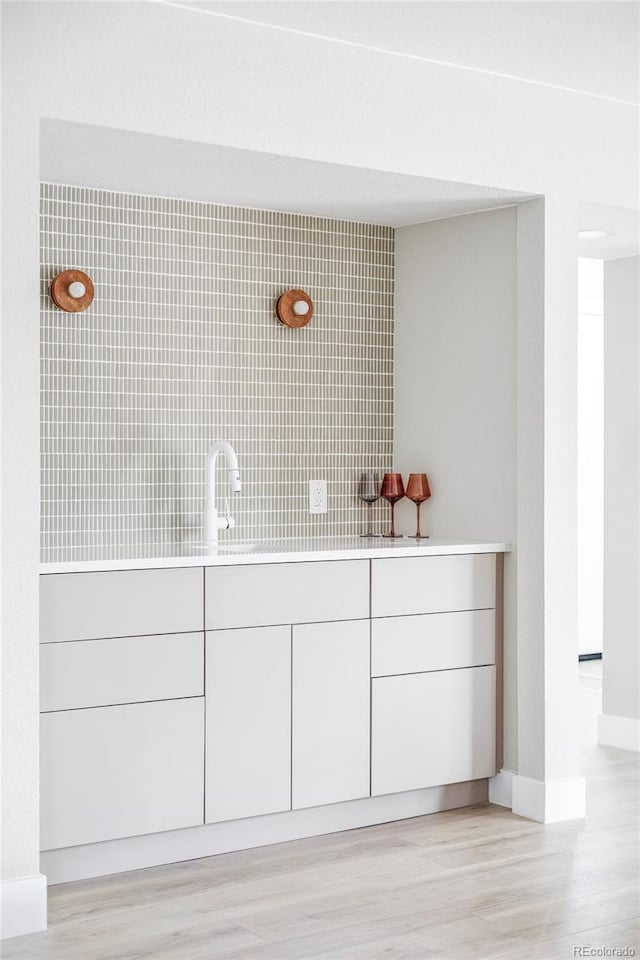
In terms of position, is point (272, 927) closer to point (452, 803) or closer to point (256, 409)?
point (452, 803)

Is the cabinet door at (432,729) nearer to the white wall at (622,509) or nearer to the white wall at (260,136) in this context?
the white wall at (260,136)

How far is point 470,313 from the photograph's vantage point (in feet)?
14.5

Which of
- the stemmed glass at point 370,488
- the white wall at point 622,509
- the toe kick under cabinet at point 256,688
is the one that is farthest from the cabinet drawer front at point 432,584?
the white wall at point 622,509

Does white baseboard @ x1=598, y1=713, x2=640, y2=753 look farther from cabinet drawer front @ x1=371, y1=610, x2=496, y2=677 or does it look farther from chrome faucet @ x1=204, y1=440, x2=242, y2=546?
chrome faucet @ x1=204, y1=440, x2=242, y2=546

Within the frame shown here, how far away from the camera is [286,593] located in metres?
3.82

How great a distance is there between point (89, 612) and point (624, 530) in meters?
2.76

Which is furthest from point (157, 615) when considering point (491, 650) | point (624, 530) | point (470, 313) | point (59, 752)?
point (624, 530)

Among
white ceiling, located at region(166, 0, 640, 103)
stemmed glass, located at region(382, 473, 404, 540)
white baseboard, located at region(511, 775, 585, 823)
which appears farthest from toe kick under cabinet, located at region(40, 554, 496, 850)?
white ceiling, located at region(166, 0, 640, 103)

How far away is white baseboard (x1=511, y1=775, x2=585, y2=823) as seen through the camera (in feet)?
13.5

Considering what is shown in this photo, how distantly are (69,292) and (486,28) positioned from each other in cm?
155

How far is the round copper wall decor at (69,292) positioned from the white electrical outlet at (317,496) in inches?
45.0

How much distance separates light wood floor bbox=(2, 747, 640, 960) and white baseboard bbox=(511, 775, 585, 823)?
0.20 feet

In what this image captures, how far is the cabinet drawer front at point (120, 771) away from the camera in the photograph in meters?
3.38

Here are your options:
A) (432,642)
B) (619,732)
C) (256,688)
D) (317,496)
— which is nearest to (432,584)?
(432,642)
